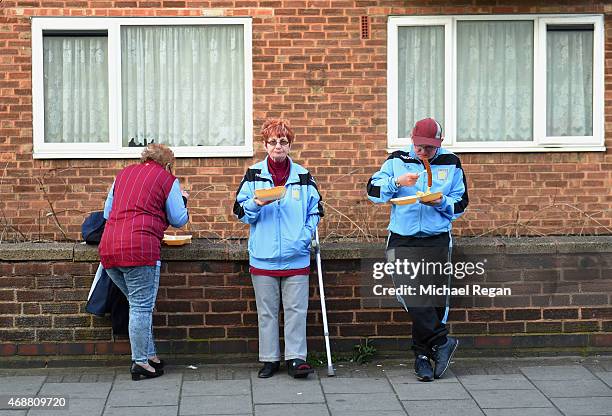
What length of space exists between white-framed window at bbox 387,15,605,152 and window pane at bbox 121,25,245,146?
1.58 metres

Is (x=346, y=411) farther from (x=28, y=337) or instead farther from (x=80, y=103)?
(x=80, y=103)

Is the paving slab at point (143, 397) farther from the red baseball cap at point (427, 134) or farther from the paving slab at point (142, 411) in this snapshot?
the red baseball cap at point (427, 134)

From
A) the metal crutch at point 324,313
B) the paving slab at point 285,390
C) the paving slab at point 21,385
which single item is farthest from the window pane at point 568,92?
the paving slab at point 21,385

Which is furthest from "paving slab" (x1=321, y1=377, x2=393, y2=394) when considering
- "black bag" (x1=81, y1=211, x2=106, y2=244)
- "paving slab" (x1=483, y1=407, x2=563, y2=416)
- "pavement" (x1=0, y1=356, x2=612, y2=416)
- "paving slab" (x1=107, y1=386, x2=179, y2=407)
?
"black bag" (x1=81, y1=211, x2=106, y2=244)

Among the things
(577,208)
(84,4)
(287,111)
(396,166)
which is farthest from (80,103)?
(577,208)

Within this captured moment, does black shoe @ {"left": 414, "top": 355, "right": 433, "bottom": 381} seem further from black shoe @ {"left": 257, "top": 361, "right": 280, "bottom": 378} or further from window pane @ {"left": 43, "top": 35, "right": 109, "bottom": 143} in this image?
window pane @ {"left": 43, "top": 35, "right": 109, "bottom": 143}

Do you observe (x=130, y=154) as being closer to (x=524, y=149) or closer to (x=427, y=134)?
(x=524, y=149)

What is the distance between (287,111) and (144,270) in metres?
3.51

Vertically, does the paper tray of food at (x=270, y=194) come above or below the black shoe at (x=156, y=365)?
above

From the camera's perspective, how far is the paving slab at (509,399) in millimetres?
6566

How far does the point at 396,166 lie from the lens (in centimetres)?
723

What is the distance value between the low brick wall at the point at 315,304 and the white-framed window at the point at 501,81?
2.65 metres

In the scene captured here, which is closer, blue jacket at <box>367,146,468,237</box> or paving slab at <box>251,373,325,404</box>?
paving slab at <box>251,373,325,404</box>

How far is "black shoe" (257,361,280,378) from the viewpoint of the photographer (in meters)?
7.32
